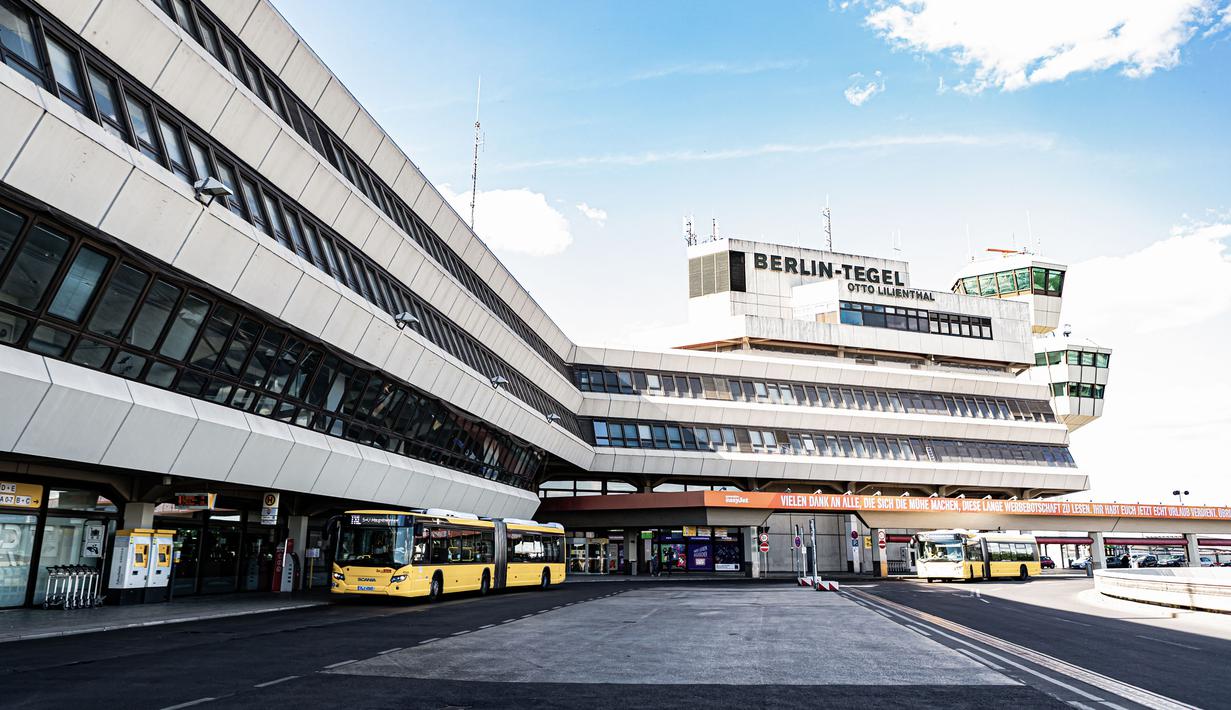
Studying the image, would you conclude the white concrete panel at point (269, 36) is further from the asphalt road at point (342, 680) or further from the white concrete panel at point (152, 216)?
the asphalt road at point (342, 680)

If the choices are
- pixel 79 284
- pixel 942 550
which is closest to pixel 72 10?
pixel 79 284

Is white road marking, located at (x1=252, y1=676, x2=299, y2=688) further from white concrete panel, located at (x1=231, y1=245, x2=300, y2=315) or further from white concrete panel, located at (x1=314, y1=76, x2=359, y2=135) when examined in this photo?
white concrete panel, located at (x1=314, y1=76, x2=359, y2=135)

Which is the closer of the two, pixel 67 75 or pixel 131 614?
Answer: pixel 67 75

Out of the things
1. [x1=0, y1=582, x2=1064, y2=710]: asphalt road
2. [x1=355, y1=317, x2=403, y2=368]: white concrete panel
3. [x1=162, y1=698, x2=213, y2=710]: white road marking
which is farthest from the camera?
[x1=355, y1=317, x2=403, y2=368]: white concrete panel

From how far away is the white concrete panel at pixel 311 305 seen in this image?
20609mm

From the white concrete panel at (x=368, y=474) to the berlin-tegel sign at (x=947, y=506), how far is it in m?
27.4

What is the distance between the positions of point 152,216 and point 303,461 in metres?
9.40

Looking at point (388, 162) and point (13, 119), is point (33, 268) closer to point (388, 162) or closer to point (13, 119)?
point (13, 119)

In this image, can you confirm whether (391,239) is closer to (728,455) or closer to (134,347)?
(134,347)

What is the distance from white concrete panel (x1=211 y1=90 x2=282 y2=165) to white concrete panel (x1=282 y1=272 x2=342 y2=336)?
10.1 feet

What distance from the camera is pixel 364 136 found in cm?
2723

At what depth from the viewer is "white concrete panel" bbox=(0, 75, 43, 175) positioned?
40.2ft

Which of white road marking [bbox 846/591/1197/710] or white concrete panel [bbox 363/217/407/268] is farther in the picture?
white concrete panel [bbox 363/217/407/268]

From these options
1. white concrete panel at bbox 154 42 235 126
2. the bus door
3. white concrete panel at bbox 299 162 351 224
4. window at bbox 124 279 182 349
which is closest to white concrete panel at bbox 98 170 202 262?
window at bbox 124 279 182 349
